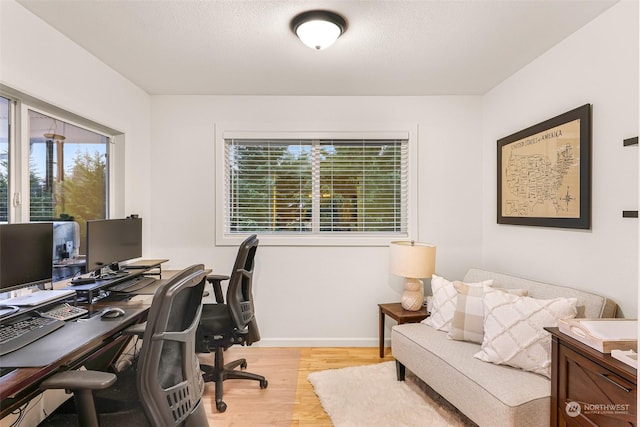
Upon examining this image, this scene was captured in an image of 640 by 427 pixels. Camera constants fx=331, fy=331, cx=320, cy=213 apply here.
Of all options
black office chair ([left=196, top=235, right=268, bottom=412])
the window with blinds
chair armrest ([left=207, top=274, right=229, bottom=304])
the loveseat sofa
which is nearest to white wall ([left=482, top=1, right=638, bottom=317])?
the loveseat sofa

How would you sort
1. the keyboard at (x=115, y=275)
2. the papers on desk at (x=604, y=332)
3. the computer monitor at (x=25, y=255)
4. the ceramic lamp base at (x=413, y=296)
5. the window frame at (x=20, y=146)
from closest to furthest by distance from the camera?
1. the papers on desk at (x=604, y=332)
2. the computer monitor at (x=25, y=255)
3. the window frame at (x=20, y=146)
4. the keyboard at (x=115, y=275)
5. the ceramic lamp base at (x=413, y=296)

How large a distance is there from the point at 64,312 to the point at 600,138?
3.21 m

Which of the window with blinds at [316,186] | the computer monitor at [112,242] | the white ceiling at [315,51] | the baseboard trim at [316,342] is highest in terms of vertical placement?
the white ceiling at [315,51]

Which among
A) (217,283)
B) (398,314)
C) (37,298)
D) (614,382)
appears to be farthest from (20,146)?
(614,382)

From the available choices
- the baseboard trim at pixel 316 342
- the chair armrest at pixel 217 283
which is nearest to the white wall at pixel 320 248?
the baseboard trim at pixel 316 342

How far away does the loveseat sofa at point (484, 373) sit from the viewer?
1.67 m

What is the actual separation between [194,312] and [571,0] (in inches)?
100

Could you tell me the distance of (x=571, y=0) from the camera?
1.80m

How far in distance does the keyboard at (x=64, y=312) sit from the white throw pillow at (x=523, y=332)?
7.59 feet

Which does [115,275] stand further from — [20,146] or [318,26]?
[318,26]

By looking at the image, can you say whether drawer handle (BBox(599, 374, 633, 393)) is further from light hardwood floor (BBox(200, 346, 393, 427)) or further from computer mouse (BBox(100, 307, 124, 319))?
computer mouse (BBox(100, 307, 124, 319))

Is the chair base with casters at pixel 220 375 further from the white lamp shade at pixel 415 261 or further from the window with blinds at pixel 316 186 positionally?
the white lamp shade at pixel 415 261

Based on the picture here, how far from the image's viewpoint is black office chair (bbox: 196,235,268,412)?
92.7 inches

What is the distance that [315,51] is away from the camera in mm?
2359
